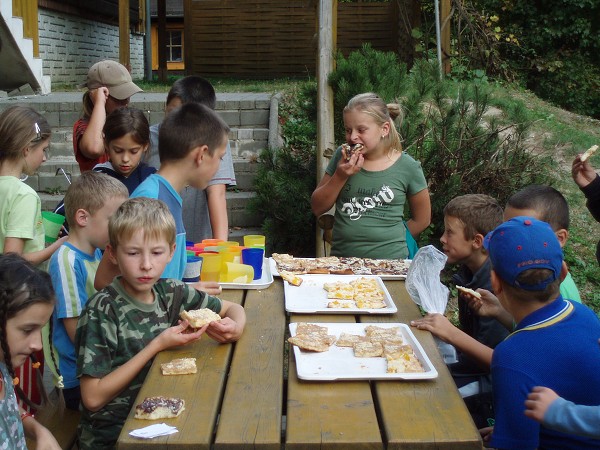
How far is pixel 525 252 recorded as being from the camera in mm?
2375

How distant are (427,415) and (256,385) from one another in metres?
0.55

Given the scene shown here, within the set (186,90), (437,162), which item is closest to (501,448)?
(186,90)

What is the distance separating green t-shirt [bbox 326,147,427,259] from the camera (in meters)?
4.38

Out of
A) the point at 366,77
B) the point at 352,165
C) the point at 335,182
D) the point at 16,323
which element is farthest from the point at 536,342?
the point at 366,77

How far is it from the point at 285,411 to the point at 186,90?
9.29 ft

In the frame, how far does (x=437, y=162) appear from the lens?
6.36 meters

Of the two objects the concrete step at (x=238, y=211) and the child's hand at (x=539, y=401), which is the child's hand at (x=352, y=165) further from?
the concrete step at (x=238, y=211)

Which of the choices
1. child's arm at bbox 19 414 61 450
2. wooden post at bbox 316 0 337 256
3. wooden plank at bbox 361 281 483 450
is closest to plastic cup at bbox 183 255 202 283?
child's arm at bbox 19 414 61 450

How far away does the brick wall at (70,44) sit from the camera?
14.5 metres

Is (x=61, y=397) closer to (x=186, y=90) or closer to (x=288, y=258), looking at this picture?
(x=288, y=258)

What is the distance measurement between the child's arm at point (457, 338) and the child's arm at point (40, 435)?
4.47 feet

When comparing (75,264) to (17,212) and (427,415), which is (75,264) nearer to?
(17,212)

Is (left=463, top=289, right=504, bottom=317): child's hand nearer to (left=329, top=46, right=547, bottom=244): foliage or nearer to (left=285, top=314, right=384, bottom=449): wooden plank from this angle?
(left=285, top=314, right=384, bottom=449): wooden plank

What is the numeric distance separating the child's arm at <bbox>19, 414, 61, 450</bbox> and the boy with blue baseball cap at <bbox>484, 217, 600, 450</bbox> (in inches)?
55.8
